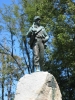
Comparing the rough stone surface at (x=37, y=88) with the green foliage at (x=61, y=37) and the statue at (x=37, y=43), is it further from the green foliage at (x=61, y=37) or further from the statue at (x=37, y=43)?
the green foliage at (x=61, y=37)

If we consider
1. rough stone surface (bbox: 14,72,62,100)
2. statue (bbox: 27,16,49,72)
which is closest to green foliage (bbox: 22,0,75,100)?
statue (bbox: 27,16,49,72)

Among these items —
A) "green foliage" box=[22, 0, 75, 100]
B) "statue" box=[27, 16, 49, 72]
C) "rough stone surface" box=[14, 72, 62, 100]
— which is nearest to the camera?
"rough stone surface" box=[14, 72, 62, 100]

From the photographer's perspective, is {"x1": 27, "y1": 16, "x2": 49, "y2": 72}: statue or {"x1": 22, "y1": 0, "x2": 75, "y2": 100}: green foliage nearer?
{"x1": 27, "y1": 16, "x2": 49, "y2": 72}: statue

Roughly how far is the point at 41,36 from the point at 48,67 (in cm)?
1200

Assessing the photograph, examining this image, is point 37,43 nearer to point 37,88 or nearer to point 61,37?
point 37,88

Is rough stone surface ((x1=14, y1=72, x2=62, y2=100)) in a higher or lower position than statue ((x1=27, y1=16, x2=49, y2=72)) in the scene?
lower

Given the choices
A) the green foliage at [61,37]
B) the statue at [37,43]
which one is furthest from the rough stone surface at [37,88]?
the green foliage at [61,37]

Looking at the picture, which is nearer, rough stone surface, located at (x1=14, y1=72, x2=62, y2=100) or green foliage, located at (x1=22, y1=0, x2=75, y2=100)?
rough stone surface, located at (x1=14, y1=72, x2=62, y2=100)

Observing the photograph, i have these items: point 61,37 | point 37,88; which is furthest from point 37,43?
point 61,37

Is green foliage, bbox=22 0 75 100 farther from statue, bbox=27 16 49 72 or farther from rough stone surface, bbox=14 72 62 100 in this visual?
rough stone surface, bbox=14 72 62 100

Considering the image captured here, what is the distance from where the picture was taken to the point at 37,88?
10992 mm

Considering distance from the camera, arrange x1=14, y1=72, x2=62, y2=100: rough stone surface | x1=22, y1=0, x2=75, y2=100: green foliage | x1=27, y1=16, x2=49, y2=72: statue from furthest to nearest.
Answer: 1. x1=22, y1=0, x2=75, y2=100: green foliage
2. x1=27, y1=16, x2=49, y2=72: statue
3. x1=14, y1=72, x2=62, y2=100: rough stone surface

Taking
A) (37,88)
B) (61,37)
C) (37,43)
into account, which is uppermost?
(61,37)

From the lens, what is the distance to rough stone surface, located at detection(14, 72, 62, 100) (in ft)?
36.0
